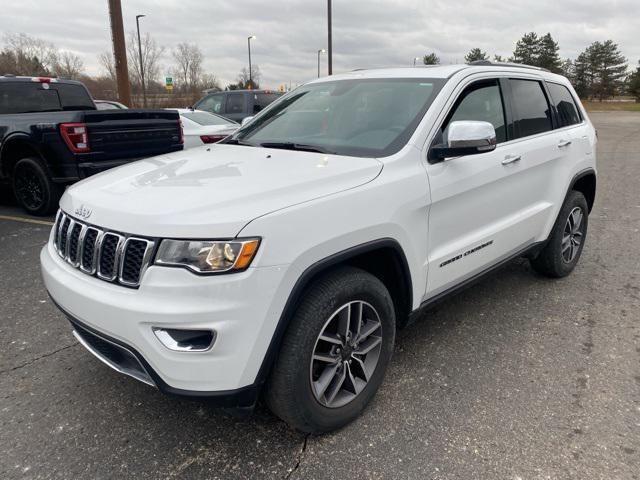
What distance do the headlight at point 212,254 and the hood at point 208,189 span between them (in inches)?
1.4

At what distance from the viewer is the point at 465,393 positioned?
289cm

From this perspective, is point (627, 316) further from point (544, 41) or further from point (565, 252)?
point (544, 41)

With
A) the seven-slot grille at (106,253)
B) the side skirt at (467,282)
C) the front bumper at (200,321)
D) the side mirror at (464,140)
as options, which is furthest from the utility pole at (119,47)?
the front bumper at (200,321)

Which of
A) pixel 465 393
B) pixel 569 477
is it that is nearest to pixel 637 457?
pixel 569 477

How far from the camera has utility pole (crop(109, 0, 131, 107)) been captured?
1078 centimetres

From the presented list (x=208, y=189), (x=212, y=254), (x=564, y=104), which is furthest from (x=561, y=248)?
(x=212, y=254)

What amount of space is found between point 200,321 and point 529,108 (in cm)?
308

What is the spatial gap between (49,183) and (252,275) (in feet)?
18.7

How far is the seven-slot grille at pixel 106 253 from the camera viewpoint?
82.4 inches

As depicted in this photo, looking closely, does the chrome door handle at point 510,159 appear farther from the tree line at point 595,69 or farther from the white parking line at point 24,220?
the tree line at point 595,69

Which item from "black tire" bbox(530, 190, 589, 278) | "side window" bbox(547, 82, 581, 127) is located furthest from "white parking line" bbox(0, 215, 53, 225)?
"side window" bbox(547, 82, 581, 127)

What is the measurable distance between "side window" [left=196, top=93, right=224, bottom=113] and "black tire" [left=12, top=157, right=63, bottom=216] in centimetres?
634

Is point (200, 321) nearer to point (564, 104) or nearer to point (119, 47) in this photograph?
point (564, 104)

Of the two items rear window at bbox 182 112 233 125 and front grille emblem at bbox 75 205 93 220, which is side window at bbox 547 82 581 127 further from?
rear window at bbox 182 112 233 125
